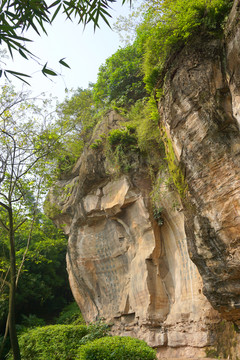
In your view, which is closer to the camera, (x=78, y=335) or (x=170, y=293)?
(x=170, y=293)

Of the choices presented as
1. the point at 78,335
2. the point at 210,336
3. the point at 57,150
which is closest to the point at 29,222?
the point at 57,150

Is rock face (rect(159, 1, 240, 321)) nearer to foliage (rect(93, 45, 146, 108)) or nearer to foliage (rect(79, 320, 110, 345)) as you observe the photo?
foliage (rect(79, 320, 110, 345))

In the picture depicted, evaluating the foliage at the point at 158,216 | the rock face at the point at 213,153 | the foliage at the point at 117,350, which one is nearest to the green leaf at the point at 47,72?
the rock face at the point at 213,153

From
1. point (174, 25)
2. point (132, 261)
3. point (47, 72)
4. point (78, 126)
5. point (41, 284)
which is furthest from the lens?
point (41, 284)

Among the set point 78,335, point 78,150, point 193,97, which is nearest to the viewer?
point 193,97

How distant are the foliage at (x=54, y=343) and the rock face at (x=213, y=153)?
531 cm

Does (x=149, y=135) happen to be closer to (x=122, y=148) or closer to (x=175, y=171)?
(x=122, y=148)

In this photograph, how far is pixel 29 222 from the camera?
39.5 feet

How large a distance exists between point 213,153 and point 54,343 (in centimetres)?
805

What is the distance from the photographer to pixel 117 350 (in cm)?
661

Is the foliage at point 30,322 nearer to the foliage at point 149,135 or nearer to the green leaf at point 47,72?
the foliage at point 149,135

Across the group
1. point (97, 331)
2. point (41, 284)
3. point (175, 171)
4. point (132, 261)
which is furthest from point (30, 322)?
point (175, 171)

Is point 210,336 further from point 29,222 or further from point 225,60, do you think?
point 29,222

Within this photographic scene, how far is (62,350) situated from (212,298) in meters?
5.56
